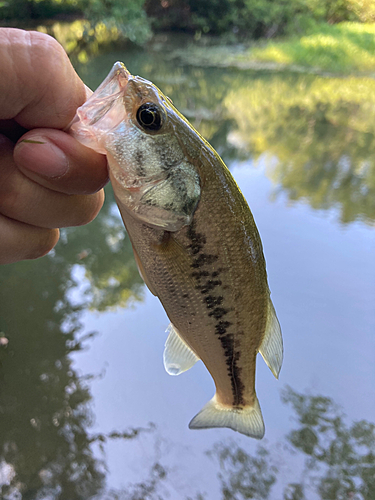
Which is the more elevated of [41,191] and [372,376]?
[41,191]

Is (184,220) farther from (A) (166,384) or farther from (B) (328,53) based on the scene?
(B) (328,53)

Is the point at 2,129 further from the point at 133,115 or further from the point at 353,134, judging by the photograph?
the point at 353,134

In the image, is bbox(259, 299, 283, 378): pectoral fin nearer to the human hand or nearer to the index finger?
the human hand

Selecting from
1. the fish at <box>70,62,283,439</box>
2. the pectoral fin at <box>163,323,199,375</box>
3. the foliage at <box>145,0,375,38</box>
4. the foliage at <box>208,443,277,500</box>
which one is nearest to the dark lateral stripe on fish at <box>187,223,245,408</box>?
the fish at <box>70,62,283,439</box>

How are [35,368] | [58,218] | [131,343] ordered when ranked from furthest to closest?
[131,343] < [35,368] < [58,218]

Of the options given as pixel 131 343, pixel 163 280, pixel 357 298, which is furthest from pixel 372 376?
pixel 163 280

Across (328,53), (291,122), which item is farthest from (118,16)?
(291,122)
